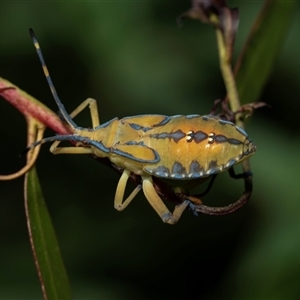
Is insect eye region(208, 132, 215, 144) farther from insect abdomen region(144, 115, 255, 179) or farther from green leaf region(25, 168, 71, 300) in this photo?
green leaf region(25, 168, 71, 300)

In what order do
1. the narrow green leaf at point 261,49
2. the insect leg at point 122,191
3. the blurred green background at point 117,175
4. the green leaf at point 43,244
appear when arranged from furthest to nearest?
the blurred green background at point 117,175 → the narrow green leaf at point 261,49 → the insect leg at point 122,191 → the green leaf at point 43,244

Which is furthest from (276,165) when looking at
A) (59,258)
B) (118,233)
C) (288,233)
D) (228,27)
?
(59,258)

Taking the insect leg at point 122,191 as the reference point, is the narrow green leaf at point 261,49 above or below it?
above

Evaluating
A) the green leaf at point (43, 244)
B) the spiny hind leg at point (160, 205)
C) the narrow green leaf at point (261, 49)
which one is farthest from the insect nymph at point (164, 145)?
the narrow green leaf at point (261, 49)

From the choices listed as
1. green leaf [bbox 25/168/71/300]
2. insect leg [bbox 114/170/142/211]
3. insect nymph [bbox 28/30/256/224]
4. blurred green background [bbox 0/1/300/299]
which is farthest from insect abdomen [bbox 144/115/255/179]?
blurred green background [bbox 0/1/300/299]

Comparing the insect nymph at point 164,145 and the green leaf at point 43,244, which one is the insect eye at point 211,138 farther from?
the green leaf at point 43,244

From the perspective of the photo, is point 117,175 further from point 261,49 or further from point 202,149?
point 202,149

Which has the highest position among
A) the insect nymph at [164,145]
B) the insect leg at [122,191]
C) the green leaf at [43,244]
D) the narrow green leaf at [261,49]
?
the narrow green leaf at [261,49]
